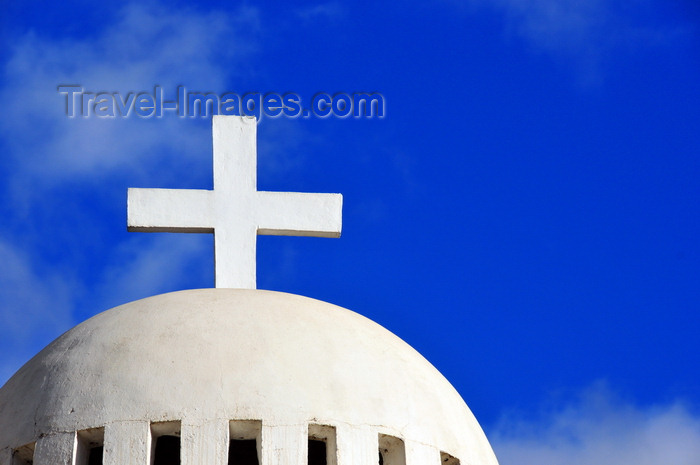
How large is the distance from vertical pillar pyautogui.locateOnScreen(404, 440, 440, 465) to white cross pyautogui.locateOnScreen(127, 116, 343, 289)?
9.00 ft

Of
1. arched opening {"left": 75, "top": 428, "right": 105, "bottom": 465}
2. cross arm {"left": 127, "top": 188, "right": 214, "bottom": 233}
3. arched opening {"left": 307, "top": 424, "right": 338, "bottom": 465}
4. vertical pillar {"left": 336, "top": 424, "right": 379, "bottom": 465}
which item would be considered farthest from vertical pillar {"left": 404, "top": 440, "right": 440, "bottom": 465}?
cross arm {"left": 127, "top": 188, "right": 214, "bottom": 233}

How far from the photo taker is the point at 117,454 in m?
8.91

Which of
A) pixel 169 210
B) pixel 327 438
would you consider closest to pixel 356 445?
pixel 327 438

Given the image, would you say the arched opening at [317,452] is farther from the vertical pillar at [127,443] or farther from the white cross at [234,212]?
the white cross at [234,212]

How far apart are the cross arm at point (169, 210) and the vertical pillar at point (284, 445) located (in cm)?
307

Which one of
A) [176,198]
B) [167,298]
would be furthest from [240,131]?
[167,298]

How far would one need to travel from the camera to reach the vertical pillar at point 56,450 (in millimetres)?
9047

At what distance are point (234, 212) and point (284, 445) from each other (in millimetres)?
3221

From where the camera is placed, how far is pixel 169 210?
11.7m

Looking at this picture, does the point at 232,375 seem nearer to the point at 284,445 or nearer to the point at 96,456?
the point at 284,445

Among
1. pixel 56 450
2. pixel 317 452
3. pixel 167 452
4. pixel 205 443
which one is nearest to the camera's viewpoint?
pixel 205 443

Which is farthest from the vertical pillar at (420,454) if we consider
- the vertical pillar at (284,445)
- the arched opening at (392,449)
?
the vertical pillar at (284,445)

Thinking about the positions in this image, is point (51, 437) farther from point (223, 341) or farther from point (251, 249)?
point (251, 249)

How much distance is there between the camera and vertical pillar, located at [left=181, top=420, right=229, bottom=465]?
29.0 ft
